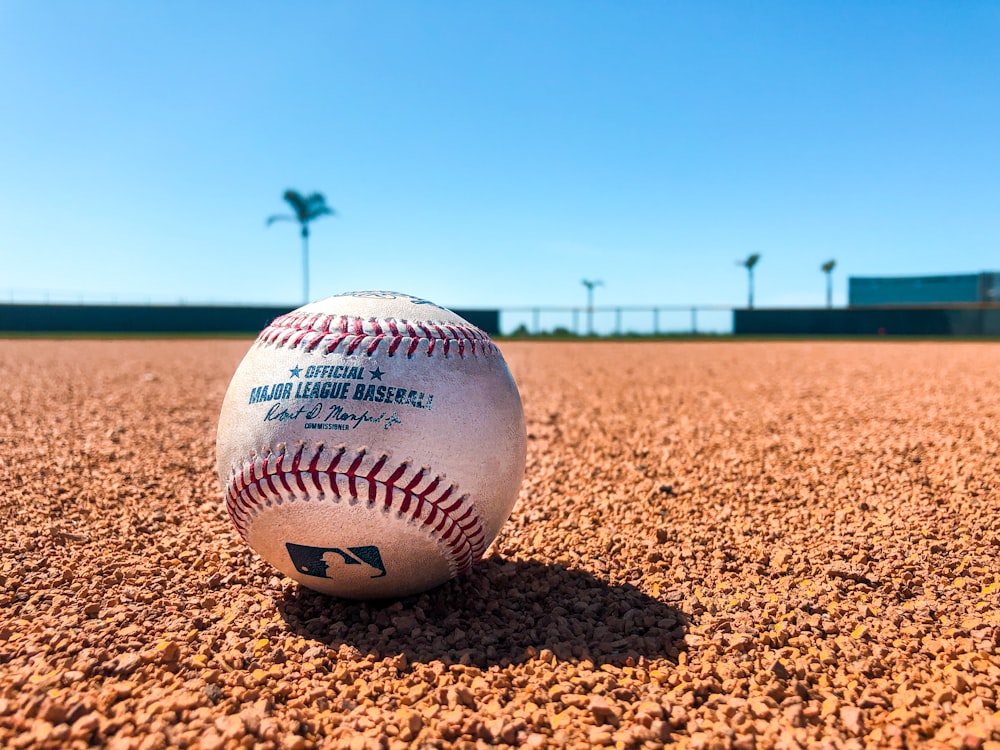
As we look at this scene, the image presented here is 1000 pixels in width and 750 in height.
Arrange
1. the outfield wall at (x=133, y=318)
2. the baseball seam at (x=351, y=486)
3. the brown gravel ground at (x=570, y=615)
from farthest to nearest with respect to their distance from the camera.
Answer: the outfield wall at (x=133, y=318) < the baseball seam at (x=351, y=486) < the brown gravel ground at (x=570, y=615)

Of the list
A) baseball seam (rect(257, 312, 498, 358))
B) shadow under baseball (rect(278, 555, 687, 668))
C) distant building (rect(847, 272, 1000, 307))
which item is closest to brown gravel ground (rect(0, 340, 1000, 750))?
shadow under baseball (rect(278, 555, 687, 668))

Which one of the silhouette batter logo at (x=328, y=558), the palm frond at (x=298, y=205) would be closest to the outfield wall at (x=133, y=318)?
the palm frond at (x=298, y=205)

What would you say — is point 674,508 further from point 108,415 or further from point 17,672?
point 108,415

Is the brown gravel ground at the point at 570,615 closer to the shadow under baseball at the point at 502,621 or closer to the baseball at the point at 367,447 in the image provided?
the shadow under baseball at the point at 502,621

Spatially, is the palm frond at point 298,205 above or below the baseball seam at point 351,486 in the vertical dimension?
above

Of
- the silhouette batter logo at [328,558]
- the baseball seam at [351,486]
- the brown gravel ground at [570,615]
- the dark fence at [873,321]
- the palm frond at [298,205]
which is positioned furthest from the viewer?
the palm frond at [298,205]

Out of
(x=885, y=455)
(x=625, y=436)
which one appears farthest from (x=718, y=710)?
(x=625, y=436)
